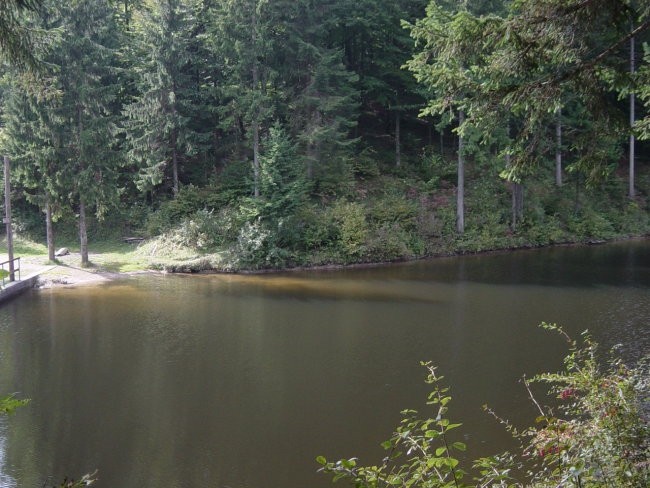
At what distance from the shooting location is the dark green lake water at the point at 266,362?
26.9 feet

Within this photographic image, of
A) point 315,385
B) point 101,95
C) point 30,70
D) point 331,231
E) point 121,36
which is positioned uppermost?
point 121,36

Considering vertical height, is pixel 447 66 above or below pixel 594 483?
above

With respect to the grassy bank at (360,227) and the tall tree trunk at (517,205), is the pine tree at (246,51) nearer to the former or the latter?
A: the grassy bank at (360,227)

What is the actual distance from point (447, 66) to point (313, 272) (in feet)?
51.7

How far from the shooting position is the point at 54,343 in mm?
13633

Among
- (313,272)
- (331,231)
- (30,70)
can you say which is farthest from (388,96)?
(30,70)

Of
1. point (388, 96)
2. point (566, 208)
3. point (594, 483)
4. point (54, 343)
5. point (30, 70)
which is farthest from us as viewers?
point (388, 96)

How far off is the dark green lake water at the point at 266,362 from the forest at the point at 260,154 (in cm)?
400

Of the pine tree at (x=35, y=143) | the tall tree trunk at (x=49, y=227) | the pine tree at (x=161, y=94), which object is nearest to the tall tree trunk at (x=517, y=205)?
the pine tree at (x=161, y=94)

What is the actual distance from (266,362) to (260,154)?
1722cm

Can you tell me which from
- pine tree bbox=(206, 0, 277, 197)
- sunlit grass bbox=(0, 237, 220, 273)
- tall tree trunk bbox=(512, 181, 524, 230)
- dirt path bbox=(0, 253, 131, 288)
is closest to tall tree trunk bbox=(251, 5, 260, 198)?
pine tree bbox=(206, 0, 277, 197)

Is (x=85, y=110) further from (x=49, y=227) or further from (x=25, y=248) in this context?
(x=25, y=248)

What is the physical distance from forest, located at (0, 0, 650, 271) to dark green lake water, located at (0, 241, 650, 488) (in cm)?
400

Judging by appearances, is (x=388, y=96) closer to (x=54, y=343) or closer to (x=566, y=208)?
(x=566, y=208)
